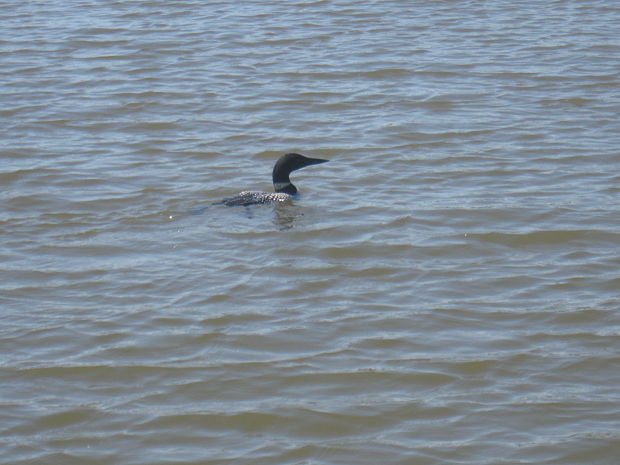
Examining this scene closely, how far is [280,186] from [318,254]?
1381 mm

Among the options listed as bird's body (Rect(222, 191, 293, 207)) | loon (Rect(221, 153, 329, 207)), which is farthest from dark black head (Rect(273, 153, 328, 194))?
bird's body (Rect(222, 191, 293, 207))

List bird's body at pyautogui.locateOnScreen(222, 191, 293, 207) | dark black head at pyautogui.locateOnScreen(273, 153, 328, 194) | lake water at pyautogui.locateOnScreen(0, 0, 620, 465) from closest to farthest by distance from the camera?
lake water at pyautogui.locateOnScreen(0, 0, 620, 465) < bird's body at pyautogui.locateOnScreen(222, 191, 293, 207) < dark black head at pyautogui.locateOnScreen(273, 153, 328, 194)

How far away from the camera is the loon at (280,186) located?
912cm

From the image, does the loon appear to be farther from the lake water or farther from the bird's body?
the lake water

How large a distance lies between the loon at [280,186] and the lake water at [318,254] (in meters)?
0.12

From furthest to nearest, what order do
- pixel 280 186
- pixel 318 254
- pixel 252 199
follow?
pixel 280 186 → pixel 252 199 → pixel 318 254

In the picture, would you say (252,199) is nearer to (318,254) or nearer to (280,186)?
(280,186)

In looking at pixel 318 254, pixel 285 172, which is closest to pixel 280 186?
pixel 285 172

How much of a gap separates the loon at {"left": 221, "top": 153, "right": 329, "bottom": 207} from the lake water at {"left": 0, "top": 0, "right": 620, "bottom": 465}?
0.41 feet

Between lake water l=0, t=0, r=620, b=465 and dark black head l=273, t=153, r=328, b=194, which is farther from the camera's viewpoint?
dark black head l=273, t=153, r=328, b=194

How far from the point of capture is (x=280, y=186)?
9.44 m

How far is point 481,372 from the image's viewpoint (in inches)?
246

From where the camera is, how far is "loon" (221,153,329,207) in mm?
9125

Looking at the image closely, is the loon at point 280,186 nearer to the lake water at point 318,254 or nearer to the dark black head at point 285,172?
the dark black head at point 285,172
